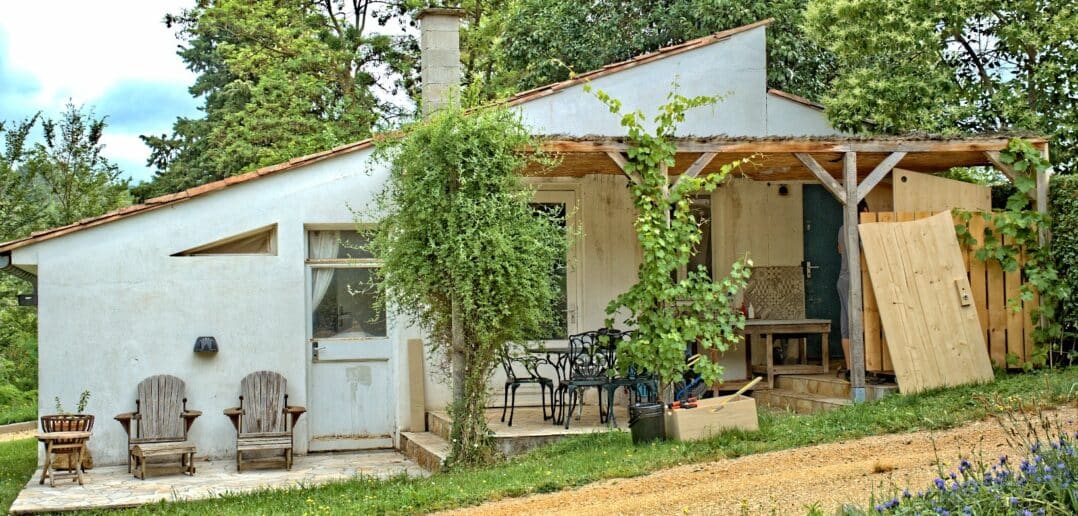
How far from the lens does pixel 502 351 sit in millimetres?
9227

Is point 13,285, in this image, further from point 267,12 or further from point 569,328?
point 569,328

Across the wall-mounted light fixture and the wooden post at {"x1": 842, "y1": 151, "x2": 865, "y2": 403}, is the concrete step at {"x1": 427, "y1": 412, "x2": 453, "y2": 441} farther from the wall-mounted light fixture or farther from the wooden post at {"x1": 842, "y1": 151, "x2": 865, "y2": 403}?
the wooden post at {"x1": 842, "y1": 151, "x2": 865, "y2": 403}

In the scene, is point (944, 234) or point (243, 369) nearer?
point (944, 234)

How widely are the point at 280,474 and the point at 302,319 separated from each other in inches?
66.8

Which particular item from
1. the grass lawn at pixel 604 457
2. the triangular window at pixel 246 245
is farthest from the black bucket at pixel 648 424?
the triangular window at pixel 246 245

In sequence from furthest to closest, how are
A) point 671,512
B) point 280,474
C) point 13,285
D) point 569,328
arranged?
point 13,285 < point 569,328 < point 280,474 < point 671,512

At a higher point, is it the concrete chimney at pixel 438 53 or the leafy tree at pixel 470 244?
the concrete chimney at pixel 438 53

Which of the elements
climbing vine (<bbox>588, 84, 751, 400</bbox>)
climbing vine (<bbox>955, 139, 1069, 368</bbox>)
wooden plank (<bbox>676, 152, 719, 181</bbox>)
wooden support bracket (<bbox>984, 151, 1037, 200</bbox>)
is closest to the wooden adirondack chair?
climbing vine (<bbox>588, 84, 751, 400</bbox>)

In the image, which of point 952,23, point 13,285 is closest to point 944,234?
point 952,23

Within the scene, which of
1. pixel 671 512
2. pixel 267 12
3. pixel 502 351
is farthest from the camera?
pixel 267 12

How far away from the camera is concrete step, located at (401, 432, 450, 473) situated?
9.33 metres

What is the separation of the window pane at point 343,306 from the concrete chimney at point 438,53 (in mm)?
1999

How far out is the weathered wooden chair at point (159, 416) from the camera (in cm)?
1022

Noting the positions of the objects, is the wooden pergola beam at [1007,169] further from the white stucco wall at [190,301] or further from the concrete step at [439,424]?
the white stucco wall at [190,301]
